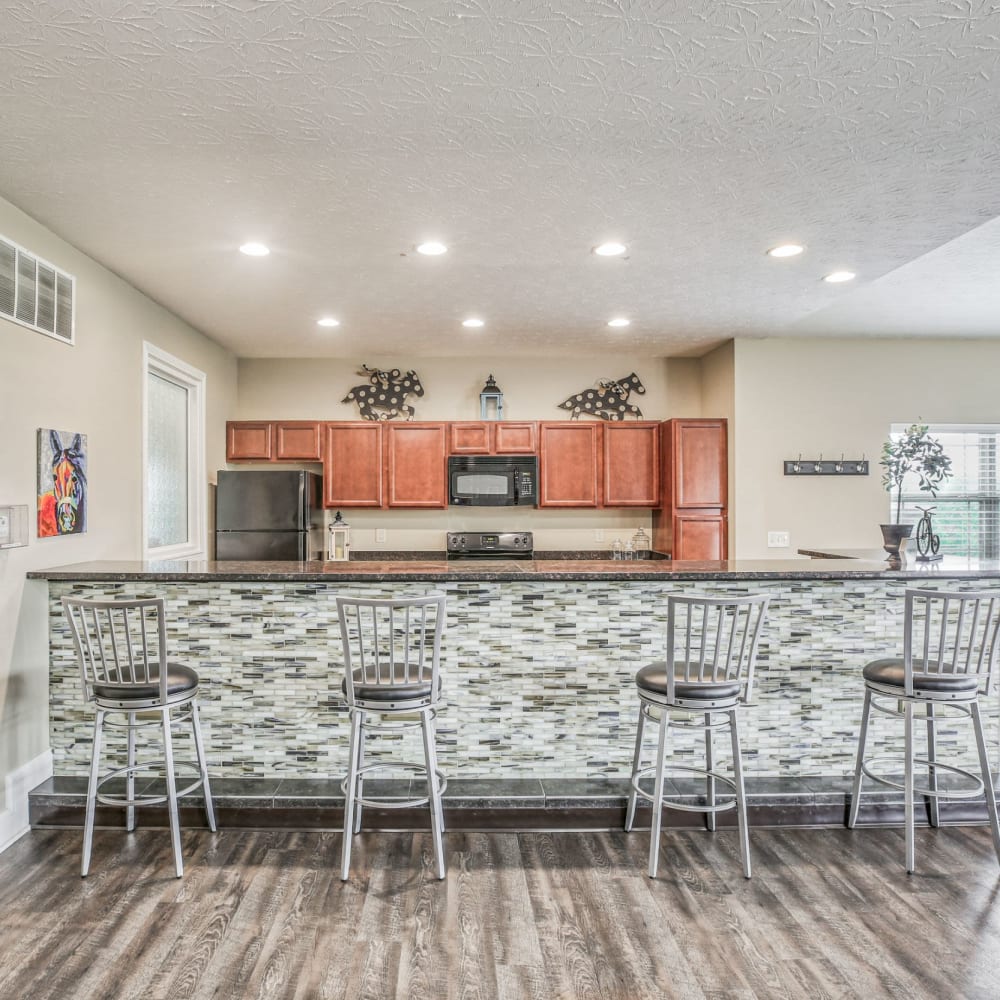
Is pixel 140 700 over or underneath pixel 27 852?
over

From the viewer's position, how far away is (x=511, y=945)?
6.91ft

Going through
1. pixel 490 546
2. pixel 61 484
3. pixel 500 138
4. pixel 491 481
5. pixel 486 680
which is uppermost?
pixel 500 138

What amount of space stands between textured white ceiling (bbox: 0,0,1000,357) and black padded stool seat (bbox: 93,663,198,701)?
1838mm

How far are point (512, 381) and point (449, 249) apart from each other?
2661mm

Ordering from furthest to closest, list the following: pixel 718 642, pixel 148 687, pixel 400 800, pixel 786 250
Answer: pixel 786 250 → pixel 400 800 → pixel 148 687 → pixel 718 642

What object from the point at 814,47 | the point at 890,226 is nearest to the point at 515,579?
the point at 814,47

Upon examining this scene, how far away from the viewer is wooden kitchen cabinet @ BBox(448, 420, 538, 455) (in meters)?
5.76

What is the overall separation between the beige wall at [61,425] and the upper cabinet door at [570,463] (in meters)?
2.86

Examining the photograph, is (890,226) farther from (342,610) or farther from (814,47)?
(342,610)

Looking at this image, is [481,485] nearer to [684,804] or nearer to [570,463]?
[570,463]

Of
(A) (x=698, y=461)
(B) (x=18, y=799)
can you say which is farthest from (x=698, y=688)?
(A) (x=698, y=461)

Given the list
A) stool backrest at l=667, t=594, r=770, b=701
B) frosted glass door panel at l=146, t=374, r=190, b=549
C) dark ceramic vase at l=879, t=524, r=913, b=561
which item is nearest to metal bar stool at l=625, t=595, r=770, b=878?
stool backrest at l=667, t=594, r=770, b=701

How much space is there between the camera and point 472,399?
A: 6023 mm

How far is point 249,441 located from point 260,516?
771 mm
